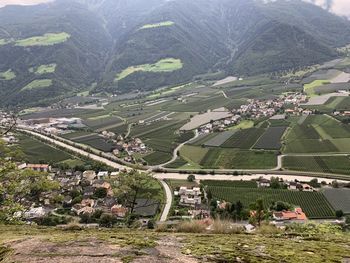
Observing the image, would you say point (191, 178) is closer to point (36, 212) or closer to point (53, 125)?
point (36, 212)

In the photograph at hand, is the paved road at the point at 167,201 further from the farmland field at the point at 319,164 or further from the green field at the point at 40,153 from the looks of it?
the green field at the point at 40,153

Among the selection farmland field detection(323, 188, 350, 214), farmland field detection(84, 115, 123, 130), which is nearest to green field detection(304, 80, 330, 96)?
farmland field detection(84, 115, 123, 130)

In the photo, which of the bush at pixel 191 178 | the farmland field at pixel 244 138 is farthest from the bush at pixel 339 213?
the farmland field at pixel 244 138

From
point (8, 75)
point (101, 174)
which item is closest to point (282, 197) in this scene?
point (101, 174)

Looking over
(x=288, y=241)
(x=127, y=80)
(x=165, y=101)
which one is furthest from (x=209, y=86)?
(x=288, y=241)

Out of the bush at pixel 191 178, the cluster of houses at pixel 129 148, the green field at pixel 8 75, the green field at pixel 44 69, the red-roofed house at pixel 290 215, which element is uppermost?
the green field at pixel 44 69
